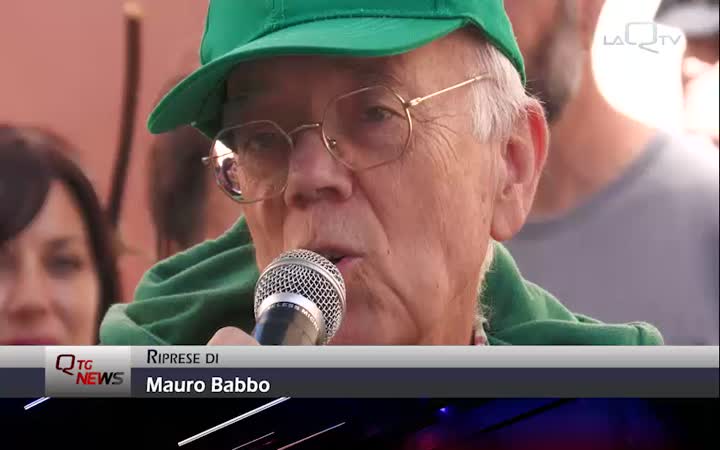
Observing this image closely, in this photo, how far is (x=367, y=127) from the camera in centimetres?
128

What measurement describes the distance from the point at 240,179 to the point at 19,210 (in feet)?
1.23

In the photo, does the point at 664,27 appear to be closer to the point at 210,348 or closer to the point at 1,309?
the point at 210,348

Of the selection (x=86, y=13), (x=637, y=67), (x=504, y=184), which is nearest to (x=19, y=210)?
(x=86, y=13)

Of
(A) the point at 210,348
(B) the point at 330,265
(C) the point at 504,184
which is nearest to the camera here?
(B) the point at 330,265

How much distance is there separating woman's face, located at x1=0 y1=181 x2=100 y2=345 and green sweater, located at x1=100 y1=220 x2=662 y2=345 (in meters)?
0.05

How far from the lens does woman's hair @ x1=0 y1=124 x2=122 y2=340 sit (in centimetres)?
146

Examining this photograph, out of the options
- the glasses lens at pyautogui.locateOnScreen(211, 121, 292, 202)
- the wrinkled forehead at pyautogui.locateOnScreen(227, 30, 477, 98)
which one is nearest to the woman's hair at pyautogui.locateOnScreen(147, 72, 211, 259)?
the glasses lens at pyautogui.locateOnScreen(211, 121, 292, 202)

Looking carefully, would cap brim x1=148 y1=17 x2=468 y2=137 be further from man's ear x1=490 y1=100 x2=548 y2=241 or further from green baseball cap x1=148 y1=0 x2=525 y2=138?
man's ear x1=490 y1=100 x2=548 y2=241

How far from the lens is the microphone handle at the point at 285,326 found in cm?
98

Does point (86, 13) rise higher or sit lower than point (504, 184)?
higher

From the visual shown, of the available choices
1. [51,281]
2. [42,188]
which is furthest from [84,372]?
[42,188]

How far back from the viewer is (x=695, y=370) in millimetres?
1344

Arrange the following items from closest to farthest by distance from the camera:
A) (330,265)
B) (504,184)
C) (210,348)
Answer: (330,265), (210,348), (504,184)

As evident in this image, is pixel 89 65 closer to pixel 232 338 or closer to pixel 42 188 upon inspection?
pixel 42 188
